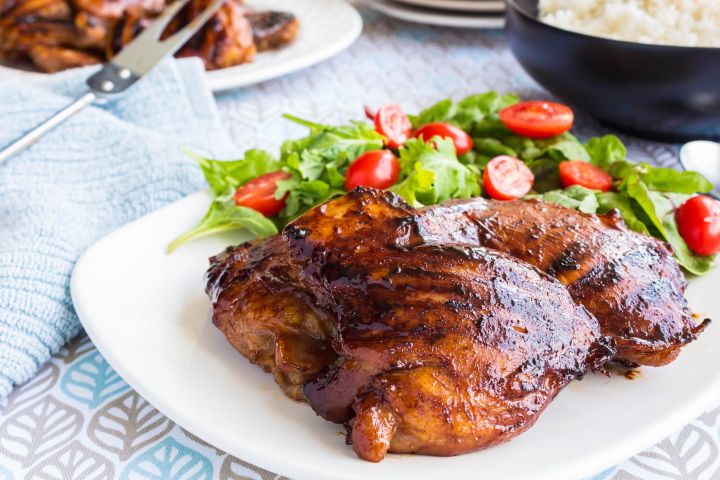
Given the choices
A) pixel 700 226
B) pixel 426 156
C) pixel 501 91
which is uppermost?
pixel 426 156

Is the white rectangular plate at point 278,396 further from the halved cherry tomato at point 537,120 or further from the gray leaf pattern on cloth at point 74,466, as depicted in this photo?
the halved cherry tomato at point 537,120

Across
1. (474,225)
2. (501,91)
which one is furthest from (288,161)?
(501,91)

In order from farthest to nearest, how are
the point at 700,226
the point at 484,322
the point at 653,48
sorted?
the point at 653,48 → the point at 700,226 → the point at 484,322

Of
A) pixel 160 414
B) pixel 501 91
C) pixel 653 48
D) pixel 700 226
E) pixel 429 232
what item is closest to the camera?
pixel 429 232

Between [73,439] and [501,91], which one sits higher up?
[73,439]

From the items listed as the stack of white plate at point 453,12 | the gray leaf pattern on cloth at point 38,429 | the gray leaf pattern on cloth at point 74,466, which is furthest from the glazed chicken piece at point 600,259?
the stack of white plate at point 453,12

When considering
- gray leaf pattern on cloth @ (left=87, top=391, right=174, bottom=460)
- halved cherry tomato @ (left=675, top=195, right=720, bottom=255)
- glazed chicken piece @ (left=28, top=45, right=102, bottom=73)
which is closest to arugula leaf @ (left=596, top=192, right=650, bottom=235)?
halved cherry tomato @ (left=675, top=195, right=720, bottom=255)

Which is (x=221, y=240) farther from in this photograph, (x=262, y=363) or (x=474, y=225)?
(x=474, y=225)

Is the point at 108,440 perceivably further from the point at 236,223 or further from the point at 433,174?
the point at 433,174
